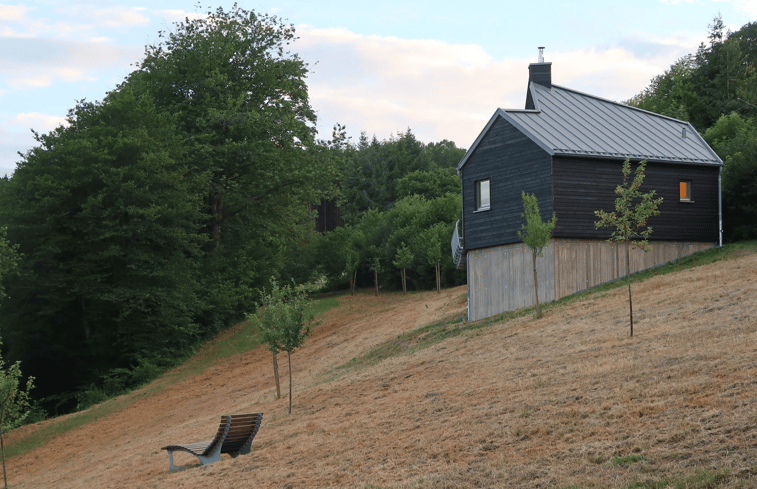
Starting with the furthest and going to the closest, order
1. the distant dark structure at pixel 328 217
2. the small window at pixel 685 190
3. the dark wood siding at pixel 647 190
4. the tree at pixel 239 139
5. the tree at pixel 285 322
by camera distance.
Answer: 1. the distant dark structure at pixel 328 217
2. the tree at pixel 239 139
3. the small window at pixel 685 190
4. the dark wood siding at pixel 647 190
5. the tree at pixel 285 322

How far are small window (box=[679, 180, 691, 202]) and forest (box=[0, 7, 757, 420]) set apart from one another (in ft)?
6.63

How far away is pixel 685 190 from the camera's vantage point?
3303cm

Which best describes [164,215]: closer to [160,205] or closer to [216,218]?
[160,205]

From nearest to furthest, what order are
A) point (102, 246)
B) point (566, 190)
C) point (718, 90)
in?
point (566, 190)
point (102, 246)
point (718, 90)

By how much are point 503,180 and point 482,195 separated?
1481 millimetres

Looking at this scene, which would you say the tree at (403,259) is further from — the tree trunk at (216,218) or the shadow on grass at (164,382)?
the tree trunk at (216,218)

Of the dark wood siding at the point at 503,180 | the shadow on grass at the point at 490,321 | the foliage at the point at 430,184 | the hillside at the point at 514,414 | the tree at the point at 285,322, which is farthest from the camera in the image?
the foliage at the point at 430,184

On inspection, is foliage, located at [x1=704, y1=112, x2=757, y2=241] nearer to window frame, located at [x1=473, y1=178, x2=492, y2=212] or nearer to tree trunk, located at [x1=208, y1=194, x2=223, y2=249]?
window frame, located at [x1=473, y1=178, x2=492, y2=212]

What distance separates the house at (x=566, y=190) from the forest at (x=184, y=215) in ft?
8.02

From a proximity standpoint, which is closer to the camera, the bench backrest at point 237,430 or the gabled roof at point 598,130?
the bench backrest at point 237,430

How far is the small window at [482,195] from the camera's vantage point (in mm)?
32719

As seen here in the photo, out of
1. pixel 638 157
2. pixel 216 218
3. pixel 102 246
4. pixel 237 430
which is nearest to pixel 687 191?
pixel 638 157

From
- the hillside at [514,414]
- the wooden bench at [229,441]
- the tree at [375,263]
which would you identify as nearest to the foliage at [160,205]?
the tree at [375,263]

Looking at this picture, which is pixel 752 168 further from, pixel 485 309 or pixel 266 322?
pixel 266 322
